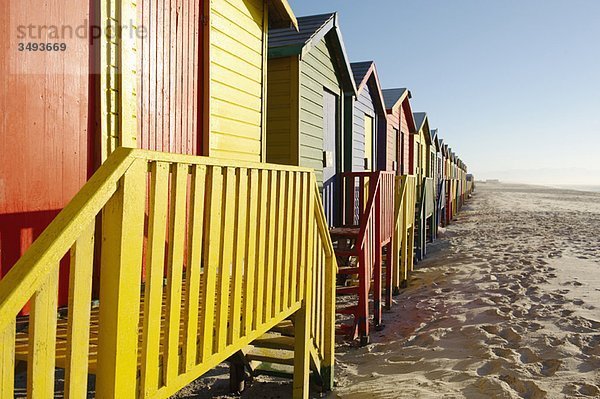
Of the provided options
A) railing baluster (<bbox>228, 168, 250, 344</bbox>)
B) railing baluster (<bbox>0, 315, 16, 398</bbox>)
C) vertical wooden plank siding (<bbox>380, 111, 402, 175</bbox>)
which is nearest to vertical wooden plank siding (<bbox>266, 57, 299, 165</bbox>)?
railing baluster (<bbox>228, 168, 250, 344</bbox>)

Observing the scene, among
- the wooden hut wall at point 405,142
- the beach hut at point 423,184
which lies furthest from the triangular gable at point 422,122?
the wooden hut wall at point 405,142

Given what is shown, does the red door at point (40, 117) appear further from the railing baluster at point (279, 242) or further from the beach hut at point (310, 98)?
the beach hut at point (310, 98)

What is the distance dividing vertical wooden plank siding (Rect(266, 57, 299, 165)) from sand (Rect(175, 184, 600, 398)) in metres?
2.90

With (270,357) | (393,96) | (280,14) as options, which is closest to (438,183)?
(393,96)

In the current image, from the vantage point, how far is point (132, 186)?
5.85 feet

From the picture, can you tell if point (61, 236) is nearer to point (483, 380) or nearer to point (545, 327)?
point (483, 380)

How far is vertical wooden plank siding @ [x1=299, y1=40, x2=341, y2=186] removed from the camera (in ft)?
24.9

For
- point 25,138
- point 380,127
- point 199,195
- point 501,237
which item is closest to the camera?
point 199,195

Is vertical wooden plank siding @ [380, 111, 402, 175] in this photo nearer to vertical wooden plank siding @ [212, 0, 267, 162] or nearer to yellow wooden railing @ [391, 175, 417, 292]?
yellow wooden railing @ [391, 175, 417, 292]

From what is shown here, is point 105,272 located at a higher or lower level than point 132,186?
lower

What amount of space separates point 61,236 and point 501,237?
609 inches

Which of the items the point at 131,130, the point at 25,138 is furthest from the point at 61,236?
the point at 131,130

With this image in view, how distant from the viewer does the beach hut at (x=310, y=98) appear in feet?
24.2

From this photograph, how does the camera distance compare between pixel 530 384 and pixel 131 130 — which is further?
pixel 530 384
